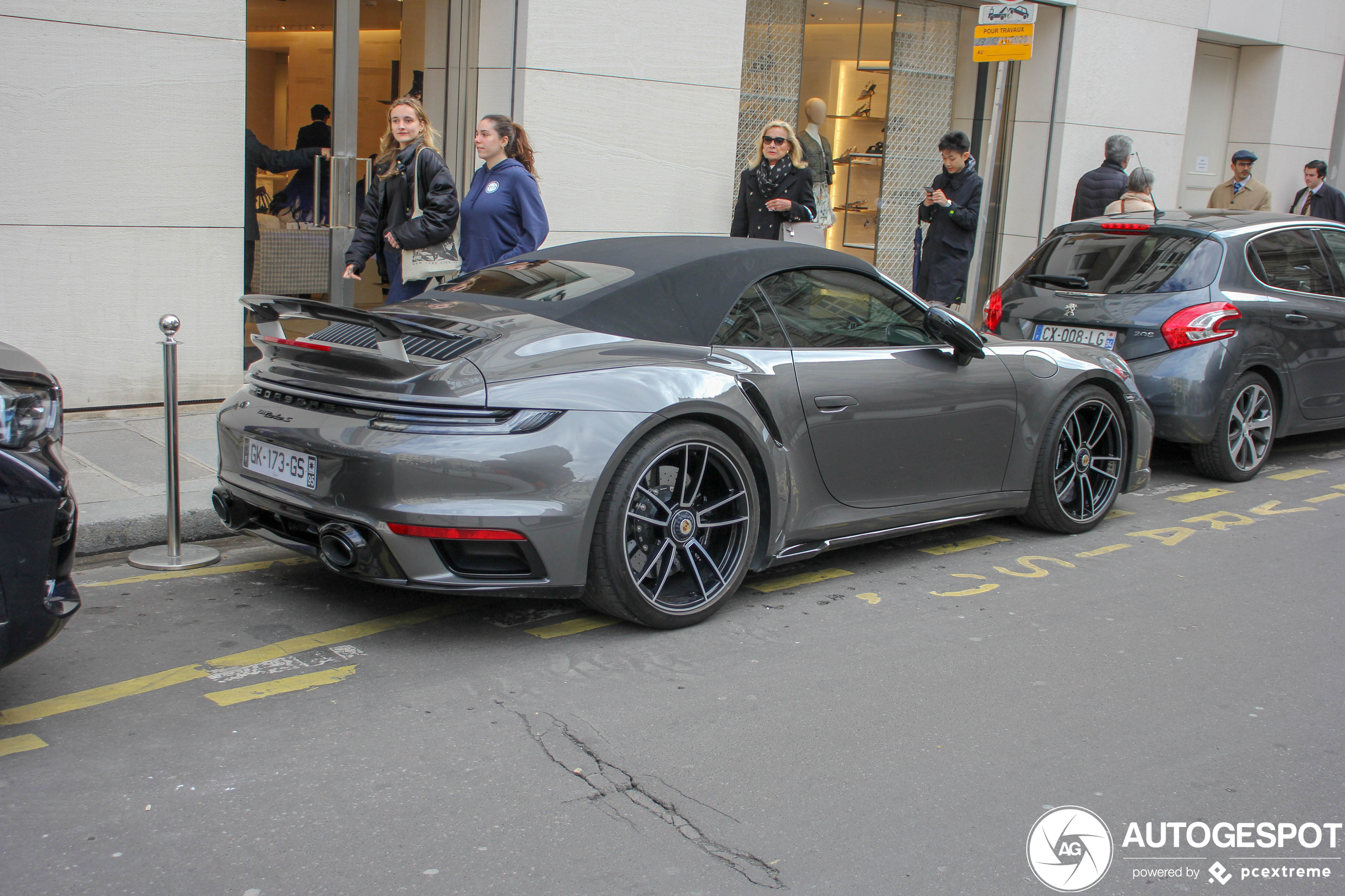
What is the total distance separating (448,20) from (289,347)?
582 centimetres

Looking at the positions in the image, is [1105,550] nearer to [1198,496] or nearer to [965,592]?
[965,592]

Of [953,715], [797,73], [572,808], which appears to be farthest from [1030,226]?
[572,808]

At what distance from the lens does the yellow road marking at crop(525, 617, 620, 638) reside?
436 cm

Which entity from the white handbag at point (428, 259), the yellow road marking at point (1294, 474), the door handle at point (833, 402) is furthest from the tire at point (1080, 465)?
the white handbag at point (428, 259)

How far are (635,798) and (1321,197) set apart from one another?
1304cm

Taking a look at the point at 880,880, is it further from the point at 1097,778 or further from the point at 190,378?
the point at 190,378

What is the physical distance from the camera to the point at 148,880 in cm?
268

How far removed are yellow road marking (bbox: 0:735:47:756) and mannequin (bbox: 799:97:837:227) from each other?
7721 millimetres

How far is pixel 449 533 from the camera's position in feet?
12.6

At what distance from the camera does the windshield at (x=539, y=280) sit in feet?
15.3

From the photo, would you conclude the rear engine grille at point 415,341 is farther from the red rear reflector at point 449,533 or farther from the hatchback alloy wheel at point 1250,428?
the hatchback alloy wheel at point 1250,428

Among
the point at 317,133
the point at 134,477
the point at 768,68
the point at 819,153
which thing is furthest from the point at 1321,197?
the point at 134,477

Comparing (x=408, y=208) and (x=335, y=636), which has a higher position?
(x=408, y=208)

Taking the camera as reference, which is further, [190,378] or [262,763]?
[190,378]
